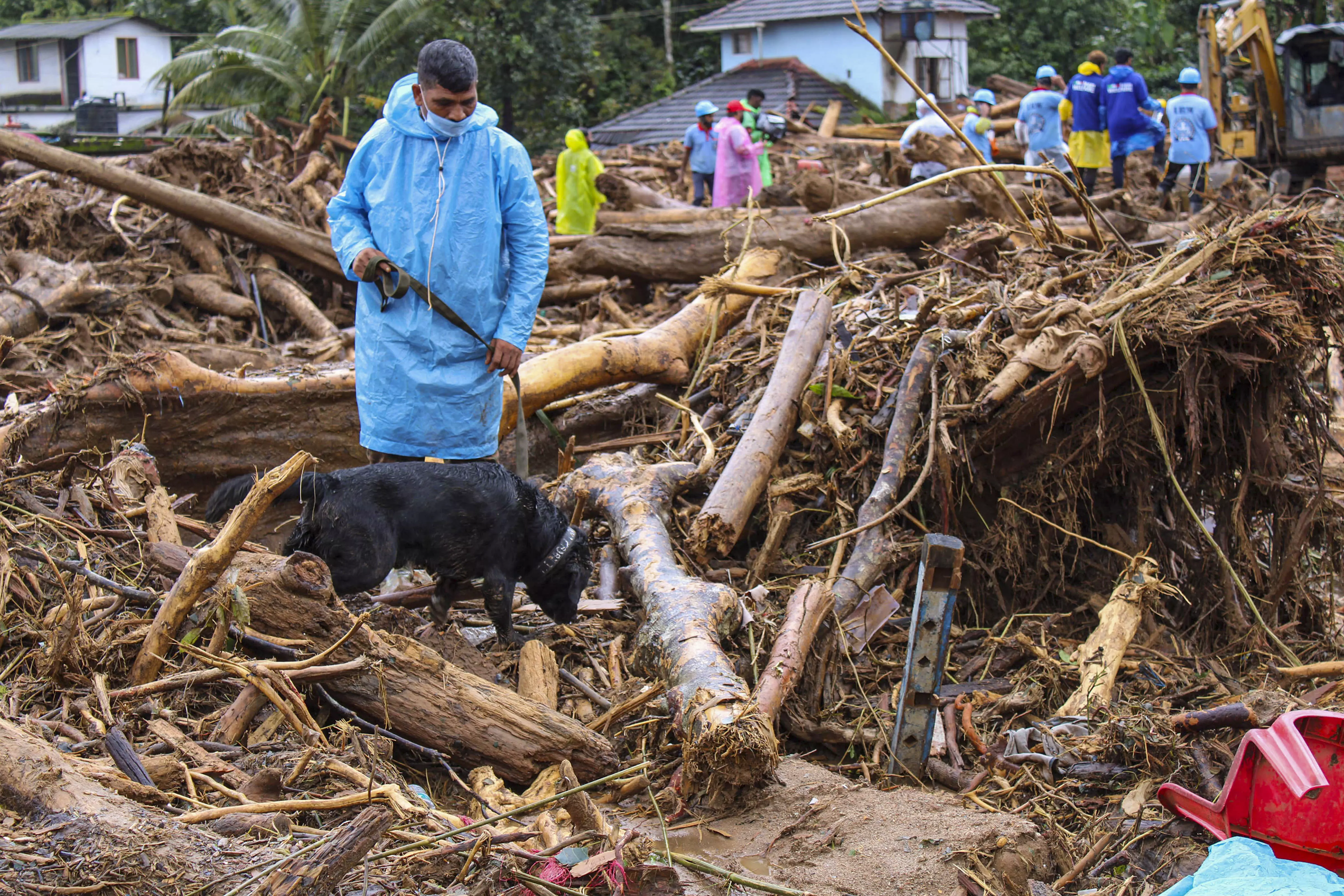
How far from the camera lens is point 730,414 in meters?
6.22

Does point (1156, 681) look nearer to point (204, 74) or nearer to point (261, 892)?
point (261, 892)

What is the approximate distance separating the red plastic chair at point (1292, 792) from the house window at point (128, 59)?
140ft

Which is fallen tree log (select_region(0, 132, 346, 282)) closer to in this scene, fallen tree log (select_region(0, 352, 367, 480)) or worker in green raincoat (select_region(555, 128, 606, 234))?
worker in green raincoat (select_region(555, 128, 606, 234))

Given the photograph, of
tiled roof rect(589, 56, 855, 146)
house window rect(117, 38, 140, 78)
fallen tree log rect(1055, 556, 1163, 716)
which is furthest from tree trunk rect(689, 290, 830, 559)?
house window rect(117, 38, 140, 78)

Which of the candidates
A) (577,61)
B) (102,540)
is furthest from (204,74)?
(102,540)

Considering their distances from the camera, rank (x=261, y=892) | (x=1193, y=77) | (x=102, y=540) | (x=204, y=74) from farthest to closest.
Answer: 1. (x=204, y=74)
2. (x=1193, y=77)
3. (x=102, y=540)
4. (x=261, y=892)

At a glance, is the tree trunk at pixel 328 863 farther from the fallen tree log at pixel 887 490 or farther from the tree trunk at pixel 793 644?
the fallen tree log at pixel 887 490

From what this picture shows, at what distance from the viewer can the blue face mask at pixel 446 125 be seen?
171 inches

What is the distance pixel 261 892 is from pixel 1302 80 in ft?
60.3

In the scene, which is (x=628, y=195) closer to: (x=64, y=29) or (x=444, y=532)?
(x=444, y=532)

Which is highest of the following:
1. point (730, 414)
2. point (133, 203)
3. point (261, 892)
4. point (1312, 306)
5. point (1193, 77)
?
point (1193, 77)

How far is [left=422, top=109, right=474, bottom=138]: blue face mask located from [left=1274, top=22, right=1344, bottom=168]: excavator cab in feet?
51.4

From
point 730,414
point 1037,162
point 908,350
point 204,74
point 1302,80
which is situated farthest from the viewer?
point 204,74

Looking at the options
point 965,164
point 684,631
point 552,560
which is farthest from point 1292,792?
point 965,164
